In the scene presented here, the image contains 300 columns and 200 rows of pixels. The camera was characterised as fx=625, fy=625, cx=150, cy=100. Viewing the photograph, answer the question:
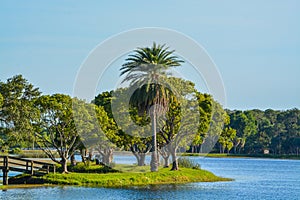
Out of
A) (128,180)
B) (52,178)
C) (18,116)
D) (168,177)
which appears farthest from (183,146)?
(18,116)

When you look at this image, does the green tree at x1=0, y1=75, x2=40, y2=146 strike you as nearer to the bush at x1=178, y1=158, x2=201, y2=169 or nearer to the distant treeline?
the bush at x1=178, y1=158, x2=201, y2=169

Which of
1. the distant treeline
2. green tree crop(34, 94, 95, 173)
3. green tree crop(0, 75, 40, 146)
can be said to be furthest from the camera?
the distant treeline

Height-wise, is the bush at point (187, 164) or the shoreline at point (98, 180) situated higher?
the bush at point (187, 164)

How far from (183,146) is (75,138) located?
21.7 metres

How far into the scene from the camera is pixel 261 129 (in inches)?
7490

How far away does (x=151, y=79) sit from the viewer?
7150cm

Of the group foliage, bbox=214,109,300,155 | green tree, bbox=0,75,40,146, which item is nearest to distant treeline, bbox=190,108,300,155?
foliage, bbox=214,109,300,155

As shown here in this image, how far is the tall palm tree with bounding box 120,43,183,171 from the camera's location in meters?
70.9

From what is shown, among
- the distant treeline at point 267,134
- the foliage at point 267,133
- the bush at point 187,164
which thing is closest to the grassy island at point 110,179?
the bush at point 187,164

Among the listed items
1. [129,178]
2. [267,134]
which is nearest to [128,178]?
[129,178]

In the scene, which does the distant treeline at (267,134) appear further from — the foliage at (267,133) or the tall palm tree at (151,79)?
the tall palm tree at (151,79)

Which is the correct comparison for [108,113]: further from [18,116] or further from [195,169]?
[18,116]

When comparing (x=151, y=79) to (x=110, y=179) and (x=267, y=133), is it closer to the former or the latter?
(x=110, y=179)

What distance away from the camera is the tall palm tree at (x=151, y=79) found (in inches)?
2793
